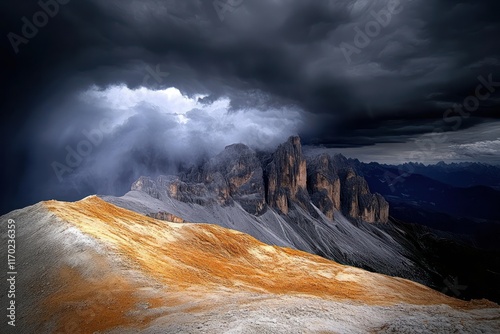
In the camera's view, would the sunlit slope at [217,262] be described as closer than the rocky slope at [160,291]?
No

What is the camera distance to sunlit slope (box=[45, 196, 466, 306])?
3491 cm

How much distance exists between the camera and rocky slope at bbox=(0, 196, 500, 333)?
18.2 meters

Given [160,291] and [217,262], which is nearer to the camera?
[160,291]

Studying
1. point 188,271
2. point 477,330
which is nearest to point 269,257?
point 188,271

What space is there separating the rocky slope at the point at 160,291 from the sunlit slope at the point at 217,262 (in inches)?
11.2

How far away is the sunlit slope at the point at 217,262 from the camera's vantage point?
34.9m

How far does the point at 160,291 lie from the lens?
25.1m

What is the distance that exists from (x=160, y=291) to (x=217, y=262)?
76.1 feet

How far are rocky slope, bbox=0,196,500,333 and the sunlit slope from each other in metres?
0.28

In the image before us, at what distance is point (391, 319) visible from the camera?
66.6ft

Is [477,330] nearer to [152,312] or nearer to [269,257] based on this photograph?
[152,312]

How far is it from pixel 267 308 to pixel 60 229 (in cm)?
2695

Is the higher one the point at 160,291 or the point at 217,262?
the point at 160,291

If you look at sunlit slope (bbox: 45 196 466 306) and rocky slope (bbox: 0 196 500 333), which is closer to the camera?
rocky slope (bbox: 0 196 500 333)
